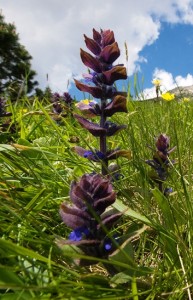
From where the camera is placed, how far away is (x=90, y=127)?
1.37 metres

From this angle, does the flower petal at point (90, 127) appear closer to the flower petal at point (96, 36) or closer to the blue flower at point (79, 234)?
the flower petal at point (96, 36)

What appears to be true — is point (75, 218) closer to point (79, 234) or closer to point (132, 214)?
point (79, 234)

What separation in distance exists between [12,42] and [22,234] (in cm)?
2446

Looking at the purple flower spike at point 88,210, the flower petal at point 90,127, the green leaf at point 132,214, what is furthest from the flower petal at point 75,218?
the flower petal at point 90,127

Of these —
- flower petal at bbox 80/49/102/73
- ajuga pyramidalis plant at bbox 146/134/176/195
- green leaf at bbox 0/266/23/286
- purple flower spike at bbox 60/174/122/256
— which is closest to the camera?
green leaf at bbox 0/266/23/286

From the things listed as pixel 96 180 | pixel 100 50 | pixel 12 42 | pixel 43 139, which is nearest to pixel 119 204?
pixel 96 180

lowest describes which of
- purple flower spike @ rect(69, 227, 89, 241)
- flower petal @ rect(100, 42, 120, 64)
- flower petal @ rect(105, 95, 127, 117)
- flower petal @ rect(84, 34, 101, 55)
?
purple flower spike @ rect(69, 227, 89, 241)

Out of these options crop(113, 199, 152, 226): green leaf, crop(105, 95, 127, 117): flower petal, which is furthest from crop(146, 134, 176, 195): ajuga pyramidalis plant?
crop(113, 199, 152, 226): green leaf

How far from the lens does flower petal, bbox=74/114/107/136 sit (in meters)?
1.37

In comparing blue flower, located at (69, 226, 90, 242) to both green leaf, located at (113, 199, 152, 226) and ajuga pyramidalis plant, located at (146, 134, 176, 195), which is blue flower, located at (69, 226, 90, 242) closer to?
green leaf, located at (113, 199, 152, 226)

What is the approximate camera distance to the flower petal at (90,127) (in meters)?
1.37

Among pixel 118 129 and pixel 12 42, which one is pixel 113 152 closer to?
pixel 118 129

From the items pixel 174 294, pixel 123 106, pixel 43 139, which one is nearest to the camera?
pixel 174 294

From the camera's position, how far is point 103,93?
142cm
